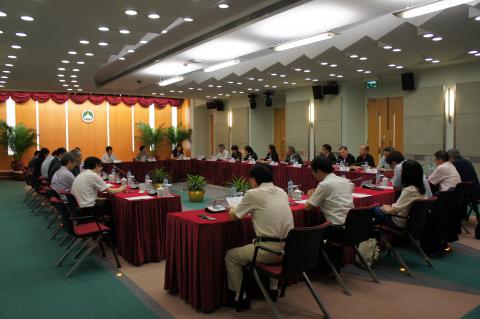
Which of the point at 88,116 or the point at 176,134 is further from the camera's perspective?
the point at 176,134

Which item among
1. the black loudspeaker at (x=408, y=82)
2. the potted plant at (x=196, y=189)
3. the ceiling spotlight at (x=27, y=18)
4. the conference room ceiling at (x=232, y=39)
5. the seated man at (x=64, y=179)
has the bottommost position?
the potted plant at (x=196, y=189)

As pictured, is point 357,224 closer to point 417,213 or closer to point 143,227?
point 417,213

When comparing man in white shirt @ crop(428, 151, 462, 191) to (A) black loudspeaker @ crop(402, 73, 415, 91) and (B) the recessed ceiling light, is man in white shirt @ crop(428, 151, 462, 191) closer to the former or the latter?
(B) the recessed ceiling light

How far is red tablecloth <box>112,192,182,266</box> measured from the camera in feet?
14.8

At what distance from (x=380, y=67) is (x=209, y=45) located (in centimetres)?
403

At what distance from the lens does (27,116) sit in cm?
1502

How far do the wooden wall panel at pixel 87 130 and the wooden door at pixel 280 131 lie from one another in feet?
22.6

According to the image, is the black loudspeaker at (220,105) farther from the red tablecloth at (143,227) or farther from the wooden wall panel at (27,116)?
the red tablecloth at (143,227)

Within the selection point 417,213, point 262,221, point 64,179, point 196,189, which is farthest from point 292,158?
point 262,221

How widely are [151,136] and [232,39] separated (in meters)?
9.76

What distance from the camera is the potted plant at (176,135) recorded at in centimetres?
1689

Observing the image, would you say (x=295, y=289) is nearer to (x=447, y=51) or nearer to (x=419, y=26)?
(x=419, y=26)

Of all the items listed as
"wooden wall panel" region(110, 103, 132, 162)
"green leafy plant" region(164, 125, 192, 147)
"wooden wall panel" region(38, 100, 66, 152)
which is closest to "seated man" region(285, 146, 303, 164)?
"green leafy plant" region(164, 125, 192, 147)

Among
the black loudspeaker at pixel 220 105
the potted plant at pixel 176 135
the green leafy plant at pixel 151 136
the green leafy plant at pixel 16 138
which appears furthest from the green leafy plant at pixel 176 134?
the green leafy plant at pixel 16 138
